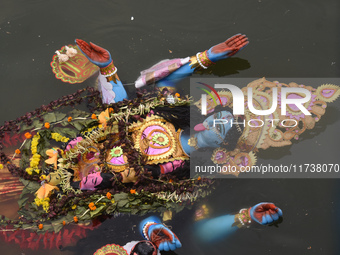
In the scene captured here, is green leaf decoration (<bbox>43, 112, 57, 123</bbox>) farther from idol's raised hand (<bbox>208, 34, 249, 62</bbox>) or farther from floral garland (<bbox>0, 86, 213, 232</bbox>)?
idol's raised hand (<bbox>208, 34, 249, 62</bbox>)

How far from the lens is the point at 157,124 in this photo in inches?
121

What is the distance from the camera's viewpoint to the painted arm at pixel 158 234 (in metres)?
2.70

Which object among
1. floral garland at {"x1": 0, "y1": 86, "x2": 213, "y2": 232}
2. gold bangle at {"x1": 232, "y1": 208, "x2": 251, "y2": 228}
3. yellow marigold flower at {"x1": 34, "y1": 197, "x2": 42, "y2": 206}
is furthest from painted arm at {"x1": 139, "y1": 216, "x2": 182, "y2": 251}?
yellow marigold flower at {"x1": 34, "y1": 197, "x2": 42, "y2": 206}

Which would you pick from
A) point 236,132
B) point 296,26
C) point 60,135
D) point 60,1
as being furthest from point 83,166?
point 296,26

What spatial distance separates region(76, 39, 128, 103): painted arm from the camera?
9.77 ft

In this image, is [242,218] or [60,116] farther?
[60,116]

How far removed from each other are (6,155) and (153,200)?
4.59 ft

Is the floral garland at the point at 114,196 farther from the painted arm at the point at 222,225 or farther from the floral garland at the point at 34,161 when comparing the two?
the painted arm at the point at 222,225

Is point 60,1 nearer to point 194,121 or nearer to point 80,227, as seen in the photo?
point 194,121

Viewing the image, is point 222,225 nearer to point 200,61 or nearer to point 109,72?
point 200,61

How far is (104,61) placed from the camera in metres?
3.03

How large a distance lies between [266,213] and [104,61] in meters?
1.82

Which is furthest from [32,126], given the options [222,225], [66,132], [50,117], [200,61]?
[222,225]

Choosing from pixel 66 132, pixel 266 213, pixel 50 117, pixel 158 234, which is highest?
pixel 50 117
